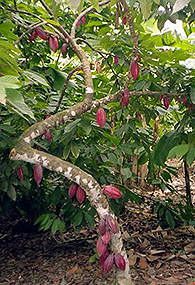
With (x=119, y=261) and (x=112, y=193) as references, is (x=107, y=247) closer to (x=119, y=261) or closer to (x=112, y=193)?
(x=119, y=261)

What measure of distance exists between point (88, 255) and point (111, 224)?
1.43 m

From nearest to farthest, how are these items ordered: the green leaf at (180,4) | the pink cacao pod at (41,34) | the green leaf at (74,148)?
the green leaf at (180,4)
the pink cacao pod at (41,34)
the green leaf at (74,148)

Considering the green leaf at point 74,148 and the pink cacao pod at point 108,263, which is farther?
the green leaf at point 74,148

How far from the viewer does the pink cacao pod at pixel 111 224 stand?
4.57ft

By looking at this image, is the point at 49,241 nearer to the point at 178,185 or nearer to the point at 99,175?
the point at 99,175

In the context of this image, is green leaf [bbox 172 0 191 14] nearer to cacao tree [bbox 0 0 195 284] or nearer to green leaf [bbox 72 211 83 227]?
cacao tree [bbox 0 0 195 284]

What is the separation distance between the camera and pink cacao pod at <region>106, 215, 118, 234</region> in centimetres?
139

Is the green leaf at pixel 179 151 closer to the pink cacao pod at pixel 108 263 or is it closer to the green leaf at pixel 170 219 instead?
the pink cacao pod at pixel 108 263

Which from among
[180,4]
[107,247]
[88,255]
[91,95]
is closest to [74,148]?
[91,95]

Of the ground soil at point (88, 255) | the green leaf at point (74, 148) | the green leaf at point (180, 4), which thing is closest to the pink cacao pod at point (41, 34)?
the green leaf at point (74, 148)

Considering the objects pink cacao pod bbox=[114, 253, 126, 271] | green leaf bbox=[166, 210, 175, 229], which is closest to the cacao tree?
pink cacao pod bbox=[114, 253, 126, 271]

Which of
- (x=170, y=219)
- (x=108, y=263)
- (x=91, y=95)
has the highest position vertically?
(x=91, y=95)

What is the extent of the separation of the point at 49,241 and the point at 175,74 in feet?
6.20

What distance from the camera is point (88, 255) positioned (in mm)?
2727
